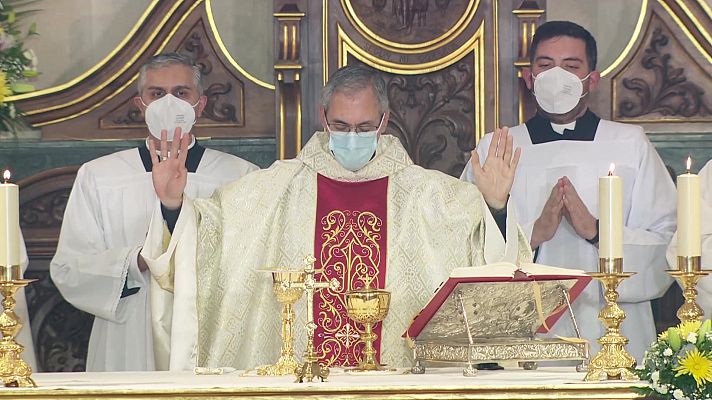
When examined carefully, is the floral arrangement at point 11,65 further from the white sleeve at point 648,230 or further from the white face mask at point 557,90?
the white sleeve at point 648,230

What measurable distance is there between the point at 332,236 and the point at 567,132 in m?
2.08

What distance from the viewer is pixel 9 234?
207 inches

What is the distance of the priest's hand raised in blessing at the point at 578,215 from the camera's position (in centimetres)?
801

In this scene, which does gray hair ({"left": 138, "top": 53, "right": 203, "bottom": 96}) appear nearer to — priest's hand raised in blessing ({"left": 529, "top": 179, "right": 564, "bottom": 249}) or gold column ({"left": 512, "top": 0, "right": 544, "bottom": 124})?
gold column ({"left": 512, "top": 0, "right": 544, "bottom": 124})

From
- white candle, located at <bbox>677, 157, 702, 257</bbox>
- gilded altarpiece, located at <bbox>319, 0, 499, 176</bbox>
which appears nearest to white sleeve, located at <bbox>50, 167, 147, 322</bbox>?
gilded altarpiece, located at <bbox>319, 0, 499, 176</bbox>

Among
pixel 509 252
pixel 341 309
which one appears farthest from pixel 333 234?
pixel 509 252

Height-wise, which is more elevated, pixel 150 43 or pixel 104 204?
pixel 150 43

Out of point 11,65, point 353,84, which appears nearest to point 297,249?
point 353,84

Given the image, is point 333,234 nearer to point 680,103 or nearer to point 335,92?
point 335,92

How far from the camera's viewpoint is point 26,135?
29.0ft

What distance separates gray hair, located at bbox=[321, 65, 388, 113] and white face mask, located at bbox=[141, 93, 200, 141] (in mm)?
1569

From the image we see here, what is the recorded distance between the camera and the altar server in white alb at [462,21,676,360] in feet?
26.4

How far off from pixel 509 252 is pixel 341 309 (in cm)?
83

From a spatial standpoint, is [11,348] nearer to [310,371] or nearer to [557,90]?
[310,371]
